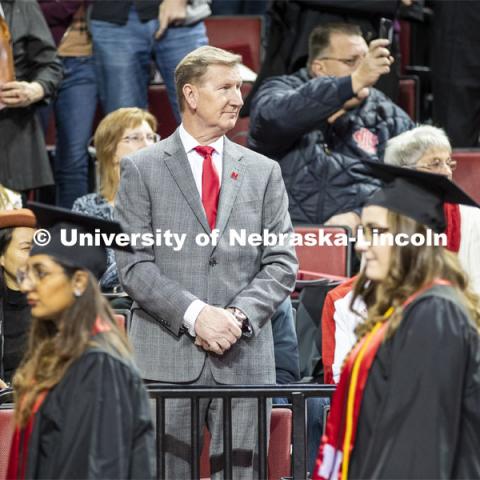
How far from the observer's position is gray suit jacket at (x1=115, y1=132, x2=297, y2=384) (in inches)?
198

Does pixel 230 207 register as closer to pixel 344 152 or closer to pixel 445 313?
pixel 445 313

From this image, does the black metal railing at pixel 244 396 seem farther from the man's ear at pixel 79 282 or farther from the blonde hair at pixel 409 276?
the man's ear at pixel 79 282

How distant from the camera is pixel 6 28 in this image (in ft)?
23.8

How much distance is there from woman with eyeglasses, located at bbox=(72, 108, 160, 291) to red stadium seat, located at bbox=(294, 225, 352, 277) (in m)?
0.90

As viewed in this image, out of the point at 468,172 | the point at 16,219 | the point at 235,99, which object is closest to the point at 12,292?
the point at 16,219

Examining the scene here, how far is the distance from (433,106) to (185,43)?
68.5 inches

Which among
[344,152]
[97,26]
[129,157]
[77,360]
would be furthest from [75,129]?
[77,360]

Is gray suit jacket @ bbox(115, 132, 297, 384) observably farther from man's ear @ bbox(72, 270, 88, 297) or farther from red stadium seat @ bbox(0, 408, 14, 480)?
man's ear @ bbox(72, 270, 88, 297)

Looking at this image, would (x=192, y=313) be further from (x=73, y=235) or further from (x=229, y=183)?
(x=73, y=235)

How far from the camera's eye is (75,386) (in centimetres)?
392

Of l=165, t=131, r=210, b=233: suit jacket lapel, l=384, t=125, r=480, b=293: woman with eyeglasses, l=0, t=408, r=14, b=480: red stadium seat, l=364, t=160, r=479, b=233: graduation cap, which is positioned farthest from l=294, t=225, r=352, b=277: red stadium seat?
l=364, t=160, r=479, b=233: graduation cap

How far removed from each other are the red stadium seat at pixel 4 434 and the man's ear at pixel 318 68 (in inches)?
120

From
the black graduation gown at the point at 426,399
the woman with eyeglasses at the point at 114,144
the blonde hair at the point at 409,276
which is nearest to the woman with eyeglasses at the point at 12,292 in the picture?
the woman with eyeglasses at the point at 114,144

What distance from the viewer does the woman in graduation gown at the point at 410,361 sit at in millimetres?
3898
